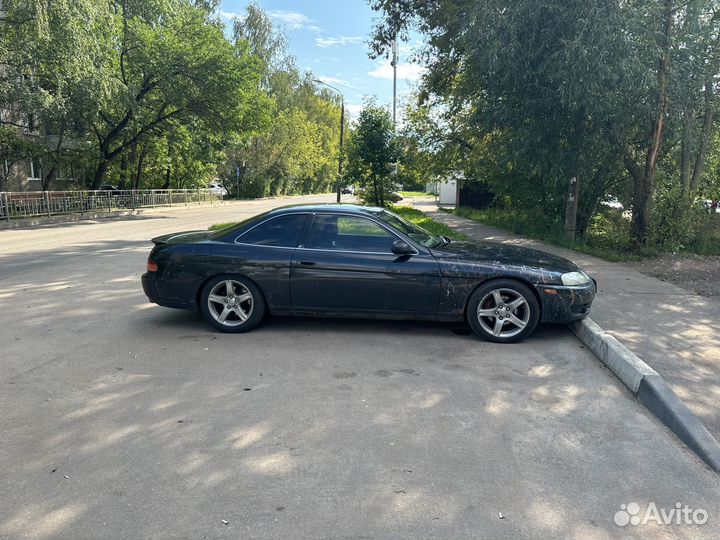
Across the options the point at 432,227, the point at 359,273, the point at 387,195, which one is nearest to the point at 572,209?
the point at 432,227

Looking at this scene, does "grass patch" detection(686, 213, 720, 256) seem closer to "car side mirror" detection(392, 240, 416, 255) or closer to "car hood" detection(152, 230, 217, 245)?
"car side mirror" detection(392, 240, 416, 255)

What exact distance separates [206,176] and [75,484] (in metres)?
42.7

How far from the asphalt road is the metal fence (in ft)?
59.1

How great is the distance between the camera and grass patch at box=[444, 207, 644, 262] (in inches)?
451

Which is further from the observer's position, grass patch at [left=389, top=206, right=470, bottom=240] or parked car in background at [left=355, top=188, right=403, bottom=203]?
parked car in background at [left=355, top=188, right=403, bottom=203]

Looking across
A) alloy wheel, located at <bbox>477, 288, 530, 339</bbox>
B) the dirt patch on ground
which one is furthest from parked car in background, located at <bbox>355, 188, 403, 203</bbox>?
alloy wheel, located at <bbox>477, 288, 530, 339</bbox>

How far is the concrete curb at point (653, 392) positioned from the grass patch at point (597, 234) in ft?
20.9

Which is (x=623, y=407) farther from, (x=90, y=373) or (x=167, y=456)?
(x=90, y=373)

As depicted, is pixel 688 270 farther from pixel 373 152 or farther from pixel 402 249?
pixel 373 152

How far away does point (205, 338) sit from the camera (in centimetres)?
571

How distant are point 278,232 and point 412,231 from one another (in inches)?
62.4

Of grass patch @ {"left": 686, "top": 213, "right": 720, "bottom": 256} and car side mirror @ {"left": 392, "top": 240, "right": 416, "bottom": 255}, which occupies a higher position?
car side mirror @ {"left": 392, "top": 240, "right": 416, "bottom": 255}

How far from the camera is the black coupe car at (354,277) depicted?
5.60m

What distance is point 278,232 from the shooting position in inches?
239
